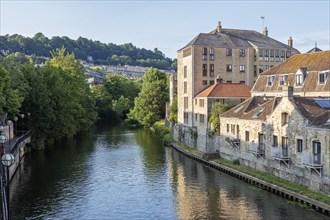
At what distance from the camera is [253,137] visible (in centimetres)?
4156

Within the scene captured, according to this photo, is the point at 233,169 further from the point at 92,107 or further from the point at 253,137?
the point at 92,107

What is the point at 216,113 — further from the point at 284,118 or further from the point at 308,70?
the point at 284,118

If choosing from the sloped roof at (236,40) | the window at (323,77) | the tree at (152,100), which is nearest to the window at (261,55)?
the sloped roof at (236,40)

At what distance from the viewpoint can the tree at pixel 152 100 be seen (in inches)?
3816

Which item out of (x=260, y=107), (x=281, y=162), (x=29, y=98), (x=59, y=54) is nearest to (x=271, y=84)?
(x=260, y=107)

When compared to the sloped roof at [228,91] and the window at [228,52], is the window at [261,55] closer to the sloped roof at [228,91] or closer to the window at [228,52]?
the window at [228,52]

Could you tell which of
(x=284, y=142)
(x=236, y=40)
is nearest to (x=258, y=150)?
(x=284, y=142)

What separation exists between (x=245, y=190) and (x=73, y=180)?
16.0 meters

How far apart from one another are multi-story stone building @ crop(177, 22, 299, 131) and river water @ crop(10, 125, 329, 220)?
40.5 feet

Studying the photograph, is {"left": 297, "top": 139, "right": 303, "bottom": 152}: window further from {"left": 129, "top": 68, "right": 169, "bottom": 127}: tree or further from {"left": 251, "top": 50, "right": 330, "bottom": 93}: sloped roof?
{"left": 129, "top": 68, "right": 169, "bottom": 127}: tree

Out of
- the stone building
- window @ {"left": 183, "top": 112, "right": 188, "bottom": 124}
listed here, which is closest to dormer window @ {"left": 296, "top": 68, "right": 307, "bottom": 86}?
the stone building

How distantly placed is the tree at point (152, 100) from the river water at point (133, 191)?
40.2m

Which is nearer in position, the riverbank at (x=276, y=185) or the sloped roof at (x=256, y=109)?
the riverbank at (x=276, y=185)

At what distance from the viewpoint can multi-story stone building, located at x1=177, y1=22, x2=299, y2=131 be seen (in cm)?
6278
